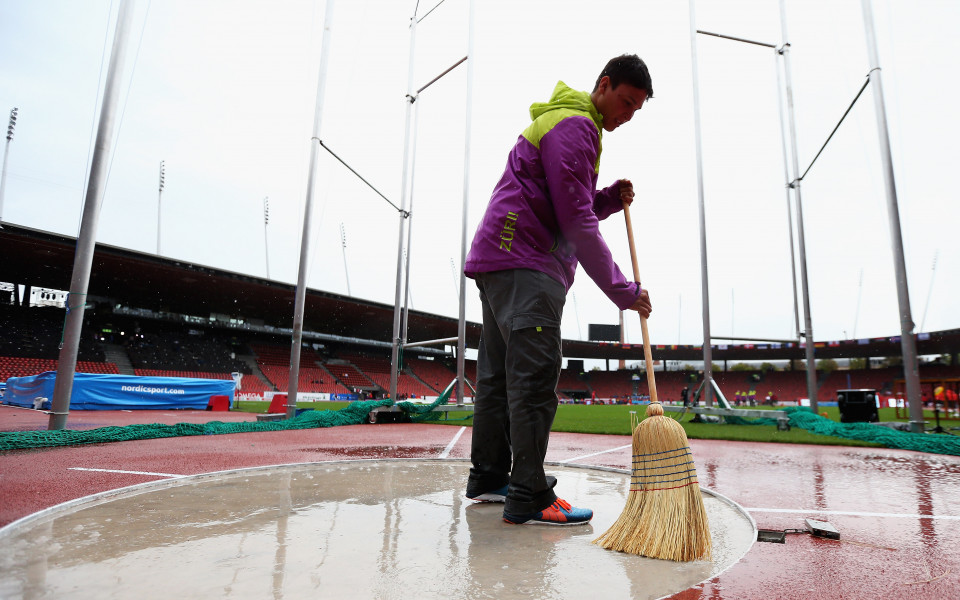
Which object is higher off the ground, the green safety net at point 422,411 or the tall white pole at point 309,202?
the tall white pole at point 309,202

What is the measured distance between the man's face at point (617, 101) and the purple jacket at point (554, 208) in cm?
5

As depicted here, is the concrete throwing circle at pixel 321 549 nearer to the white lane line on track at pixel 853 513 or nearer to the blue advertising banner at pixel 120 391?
the white lane line on track at pixel 853 513

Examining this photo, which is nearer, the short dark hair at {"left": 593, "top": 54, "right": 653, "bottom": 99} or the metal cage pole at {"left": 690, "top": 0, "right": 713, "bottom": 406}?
the short dark hair at {"left": 593, "top": 54, "right": 653, "bottom": 99}

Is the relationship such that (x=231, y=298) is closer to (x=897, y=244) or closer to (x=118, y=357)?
(x=118, y=357)

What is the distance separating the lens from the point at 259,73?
55.7ft

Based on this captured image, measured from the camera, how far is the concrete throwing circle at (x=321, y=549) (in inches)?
41.1

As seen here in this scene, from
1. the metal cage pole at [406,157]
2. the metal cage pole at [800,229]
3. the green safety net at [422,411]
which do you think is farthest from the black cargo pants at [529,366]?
the metal cage pole at [800,229]

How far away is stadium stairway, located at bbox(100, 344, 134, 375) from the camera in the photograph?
2445cm

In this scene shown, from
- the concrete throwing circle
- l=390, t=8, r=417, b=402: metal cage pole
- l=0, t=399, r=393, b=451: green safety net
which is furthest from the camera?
l=390, t=8, r=417, b=402: metal cage pole

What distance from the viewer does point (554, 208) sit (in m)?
1.90

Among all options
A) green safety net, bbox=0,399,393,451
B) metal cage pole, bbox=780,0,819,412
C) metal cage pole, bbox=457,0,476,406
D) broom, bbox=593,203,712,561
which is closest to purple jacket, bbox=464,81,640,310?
broom, bbox=593,203,712,561

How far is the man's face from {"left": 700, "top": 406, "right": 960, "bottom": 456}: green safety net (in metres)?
4.68

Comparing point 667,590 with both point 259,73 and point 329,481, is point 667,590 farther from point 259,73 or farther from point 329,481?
point 259,73

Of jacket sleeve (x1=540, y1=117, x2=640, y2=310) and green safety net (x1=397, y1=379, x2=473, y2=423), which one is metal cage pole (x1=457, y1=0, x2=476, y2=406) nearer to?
green safety net (x1=397, y1=379, x2=473, y2=423)
